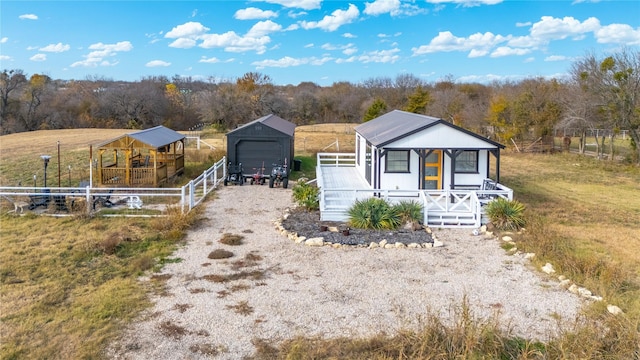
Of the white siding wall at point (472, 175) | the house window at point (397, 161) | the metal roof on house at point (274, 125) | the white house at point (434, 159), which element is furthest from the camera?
the metal roof on house at point (274, 125)

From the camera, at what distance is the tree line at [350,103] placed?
27.9m

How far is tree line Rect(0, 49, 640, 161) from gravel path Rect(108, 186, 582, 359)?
2190 cm

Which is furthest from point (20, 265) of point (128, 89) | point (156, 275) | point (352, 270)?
point (128, 89)

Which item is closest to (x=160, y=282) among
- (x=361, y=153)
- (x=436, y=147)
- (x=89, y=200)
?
(x=89, y=200)

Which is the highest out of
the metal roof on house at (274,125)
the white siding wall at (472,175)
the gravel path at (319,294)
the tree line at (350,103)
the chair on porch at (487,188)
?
the tree line at (350,103)

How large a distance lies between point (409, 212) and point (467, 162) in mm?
3806

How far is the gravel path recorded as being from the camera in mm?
6551

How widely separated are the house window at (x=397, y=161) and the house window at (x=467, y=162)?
1.69 metres

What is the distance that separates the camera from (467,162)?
15258 millimetres

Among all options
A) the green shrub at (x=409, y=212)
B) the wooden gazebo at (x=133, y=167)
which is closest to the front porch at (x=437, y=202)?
the green shrub at (x=409, y=212)

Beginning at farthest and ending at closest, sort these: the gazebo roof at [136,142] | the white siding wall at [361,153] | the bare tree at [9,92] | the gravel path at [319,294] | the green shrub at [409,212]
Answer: the bare tree at [9,92] → the white siding wall at [361,153] → the gazebo roof at [136,142] → the green shrub at [409,212] → the gravel path at [319,294]

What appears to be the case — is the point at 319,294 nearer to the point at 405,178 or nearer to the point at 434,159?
the point at 405,178

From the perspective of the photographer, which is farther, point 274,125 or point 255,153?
point 274,125

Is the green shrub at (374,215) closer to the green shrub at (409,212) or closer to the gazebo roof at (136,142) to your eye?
the green shrub at (409,212)
